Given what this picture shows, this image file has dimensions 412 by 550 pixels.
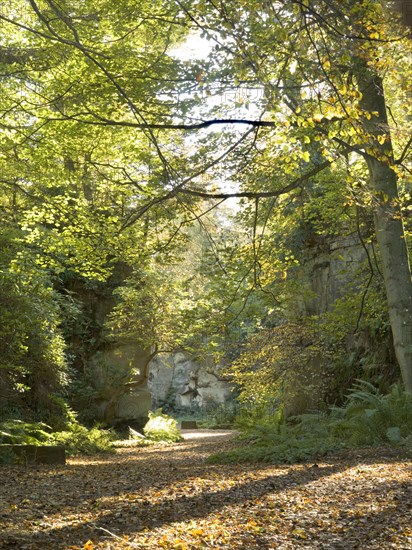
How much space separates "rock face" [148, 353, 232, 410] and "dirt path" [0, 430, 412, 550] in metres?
25.7

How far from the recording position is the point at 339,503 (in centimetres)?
542

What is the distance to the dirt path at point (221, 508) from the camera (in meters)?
4.26

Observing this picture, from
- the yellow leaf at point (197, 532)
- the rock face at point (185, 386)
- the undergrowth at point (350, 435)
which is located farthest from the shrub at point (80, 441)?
the rock face at point (185, 386)

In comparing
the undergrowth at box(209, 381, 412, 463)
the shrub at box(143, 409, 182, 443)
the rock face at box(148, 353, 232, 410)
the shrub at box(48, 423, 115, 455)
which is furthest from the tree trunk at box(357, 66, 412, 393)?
the rock face at box(148, 353, 232, 410)

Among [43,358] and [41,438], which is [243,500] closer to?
[41,438]

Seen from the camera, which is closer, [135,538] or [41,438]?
[135,538]

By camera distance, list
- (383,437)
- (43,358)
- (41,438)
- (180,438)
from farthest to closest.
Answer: (180,438) < (43,358) < (41,438) < (383,437)

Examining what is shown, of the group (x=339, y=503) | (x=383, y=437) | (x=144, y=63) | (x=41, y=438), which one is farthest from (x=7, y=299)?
(x=339, y=503)

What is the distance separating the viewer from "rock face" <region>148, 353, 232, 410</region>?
109 ft

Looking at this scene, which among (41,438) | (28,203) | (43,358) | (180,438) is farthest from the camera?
(180,438)

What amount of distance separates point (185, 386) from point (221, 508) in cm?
2951

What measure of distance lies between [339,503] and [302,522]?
2.40 feet

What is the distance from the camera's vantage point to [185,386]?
3444 cm

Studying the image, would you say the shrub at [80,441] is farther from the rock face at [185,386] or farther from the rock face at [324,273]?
the rock face at [185,386]
